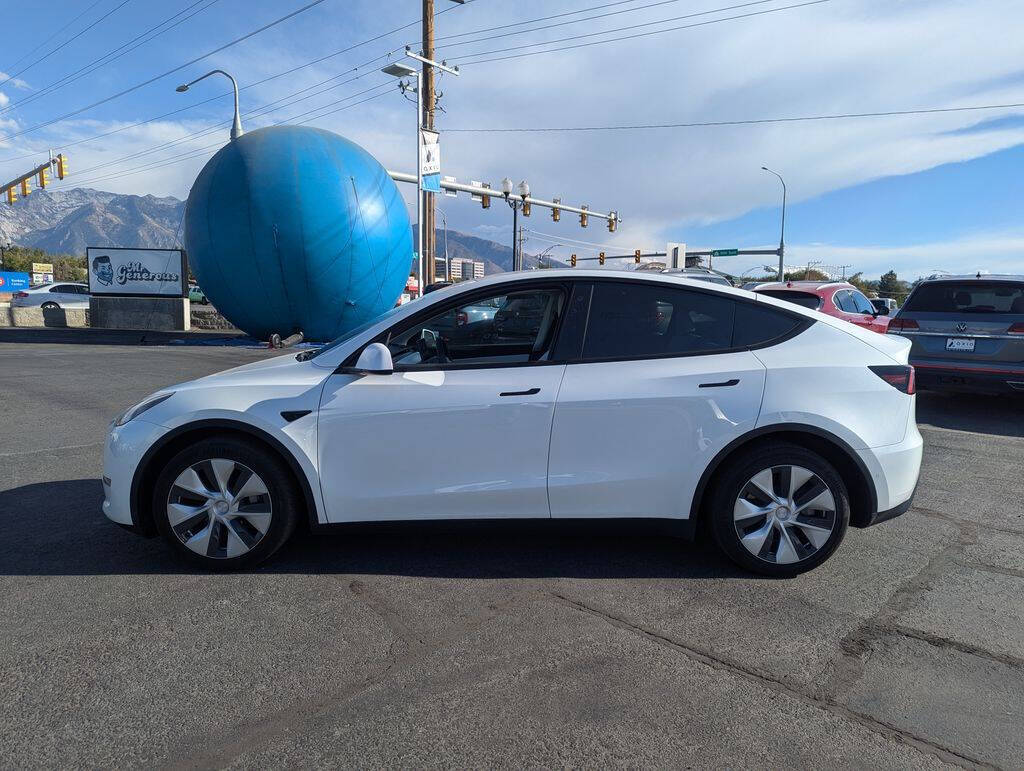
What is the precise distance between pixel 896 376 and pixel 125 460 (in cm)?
416

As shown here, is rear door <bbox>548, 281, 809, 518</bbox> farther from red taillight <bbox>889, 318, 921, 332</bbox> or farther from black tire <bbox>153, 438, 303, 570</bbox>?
red taillight <bbox>889, 318, 921, 332</bbox>

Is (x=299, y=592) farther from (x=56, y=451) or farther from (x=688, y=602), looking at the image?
(x=56, y=451)

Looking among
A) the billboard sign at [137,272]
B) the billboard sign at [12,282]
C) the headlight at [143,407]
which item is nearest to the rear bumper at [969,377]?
the headlight at [143,407]

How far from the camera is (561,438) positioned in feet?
11.7

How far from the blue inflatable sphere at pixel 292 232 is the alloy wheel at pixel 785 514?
46.0 ft

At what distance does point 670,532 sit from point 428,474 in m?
1.33

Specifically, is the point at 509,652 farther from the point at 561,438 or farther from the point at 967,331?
the point at 967,331

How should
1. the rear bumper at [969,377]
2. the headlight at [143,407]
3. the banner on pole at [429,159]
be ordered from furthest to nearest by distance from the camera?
1. the banner on pole at [429,159]
2. the rear bumper at [969,377]
3. the headlight at [143,407]

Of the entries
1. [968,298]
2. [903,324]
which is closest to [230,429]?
[903,324]

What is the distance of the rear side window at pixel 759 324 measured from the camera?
12.3ft

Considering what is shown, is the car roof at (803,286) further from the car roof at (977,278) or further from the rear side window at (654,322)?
the rear side window at (654,322)

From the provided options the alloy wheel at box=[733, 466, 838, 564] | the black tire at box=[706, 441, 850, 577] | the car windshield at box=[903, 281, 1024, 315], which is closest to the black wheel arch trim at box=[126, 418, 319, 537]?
→ the black tire at box=[706, 441, 850, 577]

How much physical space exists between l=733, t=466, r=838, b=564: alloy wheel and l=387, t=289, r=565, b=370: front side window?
1.31m

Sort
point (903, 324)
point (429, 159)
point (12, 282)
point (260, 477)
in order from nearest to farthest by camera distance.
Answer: point (260, 477) → point (903, 324) → point (429, 159) → point (12, 282)
